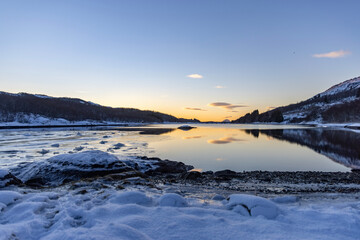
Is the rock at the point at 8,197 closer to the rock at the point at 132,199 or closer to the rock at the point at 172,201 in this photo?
the rock at the point at 132,199

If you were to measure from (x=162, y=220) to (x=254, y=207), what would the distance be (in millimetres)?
2249

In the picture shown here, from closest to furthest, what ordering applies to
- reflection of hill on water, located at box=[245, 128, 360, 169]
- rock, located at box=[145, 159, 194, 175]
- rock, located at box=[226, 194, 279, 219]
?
rock, located at box=[226, 194, 279, 219]
rock, located at box=[145, 159, 194, 175]
reflection of hill on water, located at box=[245, 128, 360, 169]

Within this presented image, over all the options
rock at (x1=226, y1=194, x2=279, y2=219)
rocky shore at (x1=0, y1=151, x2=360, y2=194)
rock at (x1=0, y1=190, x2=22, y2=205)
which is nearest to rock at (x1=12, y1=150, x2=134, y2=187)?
rocky shore at (x1=0, y1=151, x2=360, y2=194)

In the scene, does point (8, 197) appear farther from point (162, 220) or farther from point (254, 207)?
point (254, 207)

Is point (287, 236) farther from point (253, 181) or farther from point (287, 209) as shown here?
point (253, 181)

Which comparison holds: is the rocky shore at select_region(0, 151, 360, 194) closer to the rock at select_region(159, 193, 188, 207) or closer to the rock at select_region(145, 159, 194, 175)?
the rock at select_region(145, 159, 194, 175)

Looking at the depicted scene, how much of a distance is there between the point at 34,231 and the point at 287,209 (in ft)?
18.5

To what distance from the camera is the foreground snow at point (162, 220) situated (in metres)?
3.63

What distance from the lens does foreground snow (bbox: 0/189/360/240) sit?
3.63 metres

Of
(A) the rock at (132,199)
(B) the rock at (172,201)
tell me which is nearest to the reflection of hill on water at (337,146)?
(B) the rock at (172,201)

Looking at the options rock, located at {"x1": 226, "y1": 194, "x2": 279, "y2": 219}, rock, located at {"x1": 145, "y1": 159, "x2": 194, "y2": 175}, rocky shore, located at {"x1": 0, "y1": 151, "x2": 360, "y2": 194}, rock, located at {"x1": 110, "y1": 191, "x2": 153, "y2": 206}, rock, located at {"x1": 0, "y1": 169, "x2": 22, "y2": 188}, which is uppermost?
rock, located at {"x1": 226, "y1": 194, "x2": 279, "y2": 219}

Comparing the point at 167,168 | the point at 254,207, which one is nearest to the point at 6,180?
the point at 167,168

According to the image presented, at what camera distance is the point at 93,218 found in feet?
14.3

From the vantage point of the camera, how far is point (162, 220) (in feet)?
13.7
